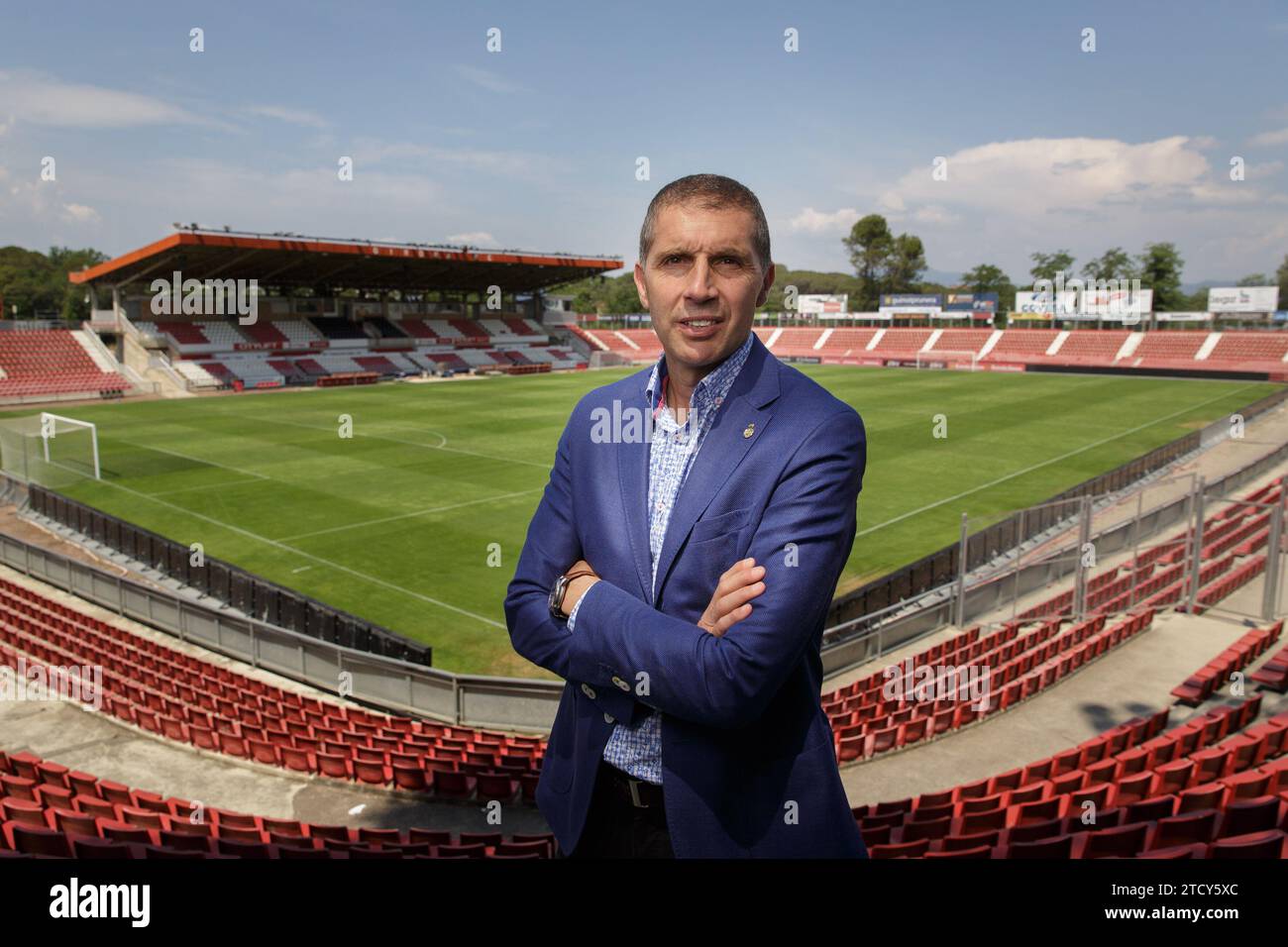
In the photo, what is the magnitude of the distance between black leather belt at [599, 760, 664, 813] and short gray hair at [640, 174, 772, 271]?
1.31 meters

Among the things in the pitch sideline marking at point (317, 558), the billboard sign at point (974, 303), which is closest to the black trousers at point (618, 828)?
the pitch sideline marking at point (317, 558)

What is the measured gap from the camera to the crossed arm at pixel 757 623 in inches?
71.3

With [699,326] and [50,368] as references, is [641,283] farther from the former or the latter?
[50,368]

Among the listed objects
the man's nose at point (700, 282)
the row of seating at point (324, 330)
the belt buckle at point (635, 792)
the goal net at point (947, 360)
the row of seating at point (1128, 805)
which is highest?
the row of seating at point (324, 330)

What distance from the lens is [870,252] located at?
137625 mm

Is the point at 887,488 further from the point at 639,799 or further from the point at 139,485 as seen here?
the point at 639,799

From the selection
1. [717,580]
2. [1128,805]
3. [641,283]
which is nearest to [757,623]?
[717,580]

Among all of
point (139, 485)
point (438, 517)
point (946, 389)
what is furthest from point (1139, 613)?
point (946, 389)

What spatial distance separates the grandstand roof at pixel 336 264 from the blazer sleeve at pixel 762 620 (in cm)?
5705

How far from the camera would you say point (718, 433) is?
2.09 m

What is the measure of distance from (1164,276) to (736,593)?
131718 millimetres
